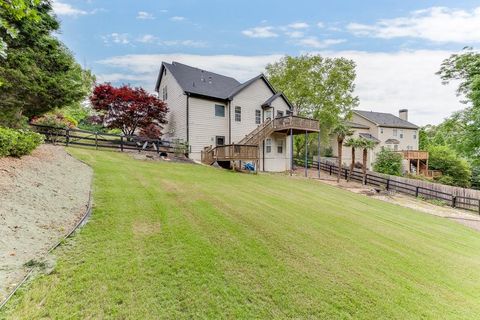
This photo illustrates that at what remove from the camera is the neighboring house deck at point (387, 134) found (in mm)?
32406

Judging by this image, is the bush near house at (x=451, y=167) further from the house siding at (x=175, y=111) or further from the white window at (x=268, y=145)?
the house siding at (x=175, y=111)

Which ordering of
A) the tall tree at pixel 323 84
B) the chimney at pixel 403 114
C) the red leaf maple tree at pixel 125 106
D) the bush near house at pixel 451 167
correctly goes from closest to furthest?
the red leaf maple tree at pixel 125 106, the tall tree at pixel 323 84, the bush near house at pixel 451 167, the chimney at pixel 403 114

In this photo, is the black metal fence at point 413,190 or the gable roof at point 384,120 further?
the gable roof at point 384,120

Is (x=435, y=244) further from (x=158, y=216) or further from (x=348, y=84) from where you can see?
(x=348, y=84)

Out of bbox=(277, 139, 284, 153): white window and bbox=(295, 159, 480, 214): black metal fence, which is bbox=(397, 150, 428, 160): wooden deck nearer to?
bbox=(295, 159, 480, 214): black metal fence

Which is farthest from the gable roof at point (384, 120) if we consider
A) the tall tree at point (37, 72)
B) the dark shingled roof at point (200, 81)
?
the tall tree at point (37, 72)

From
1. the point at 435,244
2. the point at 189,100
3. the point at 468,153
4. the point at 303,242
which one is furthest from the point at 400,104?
the point at 303,242

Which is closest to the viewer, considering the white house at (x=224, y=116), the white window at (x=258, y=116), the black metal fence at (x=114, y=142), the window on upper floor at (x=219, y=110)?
the black metal fence at (x=114, y=142)

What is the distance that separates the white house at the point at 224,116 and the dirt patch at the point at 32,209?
32.8 feet

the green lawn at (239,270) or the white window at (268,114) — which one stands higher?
the white window at (268,114)

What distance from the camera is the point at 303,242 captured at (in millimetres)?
4719

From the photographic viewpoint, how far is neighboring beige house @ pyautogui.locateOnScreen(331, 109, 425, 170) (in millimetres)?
34062

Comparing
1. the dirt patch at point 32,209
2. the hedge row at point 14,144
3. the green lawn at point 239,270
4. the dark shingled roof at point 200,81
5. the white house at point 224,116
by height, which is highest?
the dark shingled roof at point 200,81

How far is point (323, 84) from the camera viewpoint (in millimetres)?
25609
